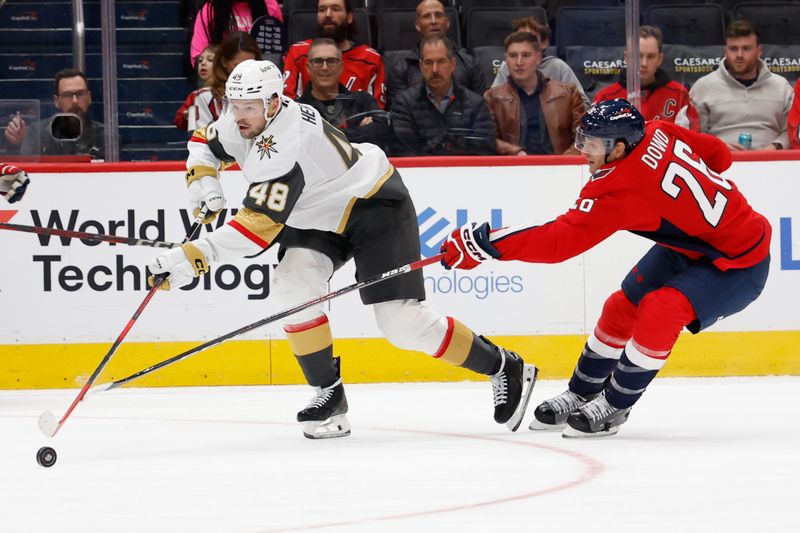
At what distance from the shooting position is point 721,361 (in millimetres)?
6176

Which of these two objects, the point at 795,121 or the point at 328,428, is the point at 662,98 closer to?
the point at 795,121

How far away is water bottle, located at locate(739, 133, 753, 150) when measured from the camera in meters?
6.25

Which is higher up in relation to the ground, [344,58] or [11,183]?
[344,58]

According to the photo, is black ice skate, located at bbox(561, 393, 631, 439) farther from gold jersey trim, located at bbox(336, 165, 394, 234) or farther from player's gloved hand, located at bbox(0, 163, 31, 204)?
player's gloved hand, located at bbox(0, 163, 31, 204)

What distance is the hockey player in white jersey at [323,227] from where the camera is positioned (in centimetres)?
416

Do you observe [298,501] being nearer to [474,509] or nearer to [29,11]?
[474,509]

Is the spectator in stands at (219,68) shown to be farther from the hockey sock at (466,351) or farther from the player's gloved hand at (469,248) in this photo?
the player's gloved hand at (469,248)

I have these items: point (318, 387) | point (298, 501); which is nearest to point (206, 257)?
point (318, 387)

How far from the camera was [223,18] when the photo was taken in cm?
652

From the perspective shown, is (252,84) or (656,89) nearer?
(252,84)

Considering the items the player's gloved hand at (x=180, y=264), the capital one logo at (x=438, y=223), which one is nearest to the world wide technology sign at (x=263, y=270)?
the capital one logo at (x=438, y=223)


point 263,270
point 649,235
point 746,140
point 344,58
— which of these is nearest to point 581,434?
point 649,235

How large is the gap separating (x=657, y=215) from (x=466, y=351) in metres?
0.80

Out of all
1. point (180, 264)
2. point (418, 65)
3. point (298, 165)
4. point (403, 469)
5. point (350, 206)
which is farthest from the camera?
point (418, 65)
